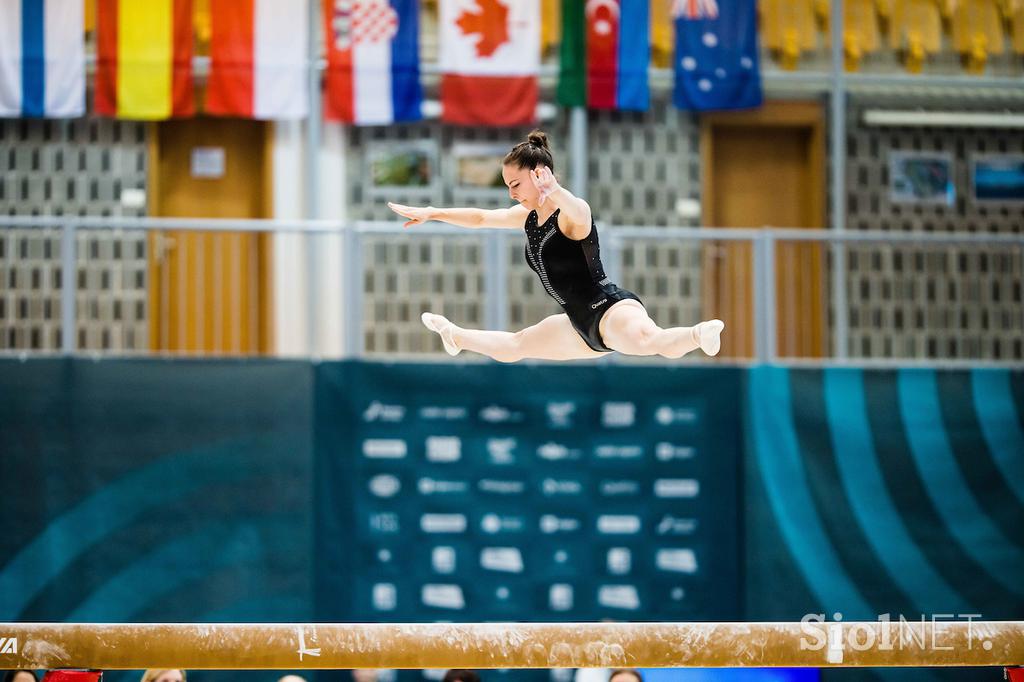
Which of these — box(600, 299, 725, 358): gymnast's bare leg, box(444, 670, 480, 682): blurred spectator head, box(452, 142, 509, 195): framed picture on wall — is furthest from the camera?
box(452, 142, 509, 195): framed picture on wall

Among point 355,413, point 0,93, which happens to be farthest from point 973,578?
point 0,93

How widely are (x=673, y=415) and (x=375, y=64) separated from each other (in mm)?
4452

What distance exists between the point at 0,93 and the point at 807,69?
300 inches

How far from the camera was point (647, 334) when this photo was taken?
486 centimetres

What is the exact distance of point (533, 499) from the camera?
9.34 meters

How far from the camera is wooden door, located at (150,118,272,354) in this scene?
11.3 meters

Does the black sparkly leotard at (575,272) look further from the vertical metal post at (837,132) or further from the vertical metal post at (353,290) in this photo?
the vertical metal post at (837,132)

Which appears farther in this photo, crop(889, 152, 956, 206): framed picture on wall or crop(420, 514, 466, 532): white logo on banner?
crop(889, 152, 956, 206): framed picture on wall

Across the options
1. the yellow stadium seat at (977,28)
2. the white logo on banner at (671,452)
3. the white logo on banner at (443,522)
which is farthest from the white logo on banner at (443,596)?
the yellow stadium seat at (977,28)

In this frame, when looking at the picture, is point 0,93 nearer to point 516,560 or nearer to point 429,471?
point 429,471

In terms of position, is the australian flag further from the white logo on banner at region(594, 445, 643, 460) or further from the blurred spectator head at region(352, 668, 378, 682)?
the blurred spectator head at region(352, 668, 378, 682)

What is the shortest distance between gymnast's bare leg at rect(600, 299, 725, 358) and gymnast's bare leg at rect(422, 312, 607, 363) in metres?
0.32

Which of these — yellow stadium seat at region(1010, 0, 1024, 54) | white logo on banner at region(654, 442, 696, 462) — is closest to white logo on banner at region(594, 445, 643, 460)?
white logo on banner at region(654, 442, 696, 462)

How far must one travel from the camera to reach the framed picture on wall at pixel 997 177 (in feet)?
40.8
